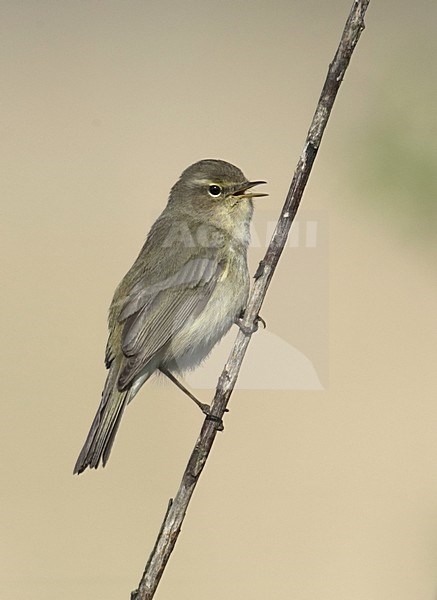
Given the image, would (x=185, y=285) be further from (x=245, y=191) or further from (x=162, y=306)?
(x=245, y=191)

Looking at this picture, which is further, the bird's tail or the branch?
the bird's tail

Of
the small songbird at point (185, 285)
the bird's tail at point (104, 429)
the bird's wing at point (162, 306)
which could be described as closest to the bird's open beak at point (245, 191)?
the small songbird at point (185, 285)

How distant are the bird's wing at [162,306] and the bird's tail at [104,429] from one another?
47 millimetres

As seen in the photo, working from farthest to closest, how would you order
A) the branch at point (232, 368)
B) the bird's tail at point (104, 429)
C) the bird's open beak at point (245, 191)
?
the bird's open beak at point (245, 191), the bird's tail at point (104, 429), the branch at point (232, 368)

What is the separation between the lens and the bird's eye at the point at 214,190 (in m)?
1.66

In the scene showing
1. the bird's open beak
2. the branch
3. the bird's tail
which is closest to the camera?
the branch

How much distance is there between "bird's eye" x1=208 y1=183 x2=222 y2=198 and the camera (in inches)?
65.3

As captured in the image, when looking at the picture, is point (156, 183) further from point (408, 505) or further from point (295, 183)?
point (408, 505)

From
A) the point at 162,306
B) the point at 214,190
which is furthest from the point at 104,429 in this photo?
the point at 214,190

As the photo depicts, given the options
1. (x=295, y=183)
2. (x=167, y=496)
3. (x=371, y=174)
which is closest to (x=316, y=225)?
(x=371, y=174)

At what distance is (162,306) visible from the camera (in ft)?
5.24

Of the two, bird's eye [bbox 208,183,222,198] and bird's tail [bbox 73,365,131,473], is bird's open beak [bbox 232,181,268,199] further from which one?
bird's tail [bbox 73,365,131,473]

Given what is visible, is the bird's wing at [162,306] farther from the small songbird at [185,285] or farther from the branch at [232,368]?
the branch at [232,368]

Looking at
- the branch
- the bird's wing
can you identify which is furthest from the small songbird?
the branch
